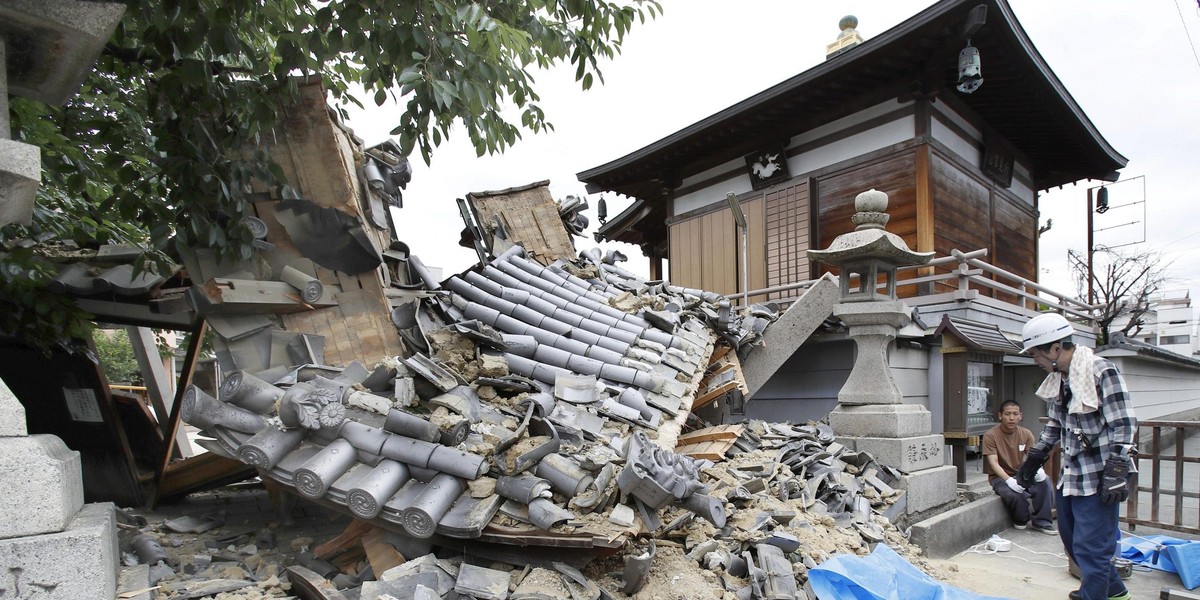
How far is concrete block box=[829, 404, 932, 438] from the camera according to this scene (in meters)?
6.75

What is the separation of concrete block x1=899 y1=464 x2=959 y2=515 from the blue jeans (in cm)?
190

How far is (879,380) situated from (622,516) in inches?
197

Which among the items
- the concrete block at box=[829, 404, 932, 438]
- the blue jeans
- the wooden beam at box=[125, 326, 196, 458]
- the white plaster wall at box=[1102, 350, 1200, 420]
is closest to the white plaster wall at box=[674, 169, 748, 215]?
the concrete block at box=[829, 404, 932, 438]

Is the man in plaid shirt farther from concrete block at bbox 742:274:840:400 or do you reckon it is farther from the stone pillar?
the stone pillar

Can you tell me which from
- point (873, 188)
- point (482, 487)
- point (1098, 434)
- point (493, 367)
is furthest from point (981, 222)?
point (482, 487)

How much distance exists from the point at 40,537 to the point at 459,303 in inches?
147

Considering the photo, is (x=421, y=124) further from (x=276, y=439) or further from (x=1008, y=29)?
(x=1008, y=29)

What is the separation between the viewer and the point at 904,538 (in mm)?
5844

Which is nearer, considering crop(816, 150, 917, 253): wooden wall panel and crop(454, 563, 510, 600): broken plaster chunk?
crop(454, 563, 510, 600): broken plaster chunk

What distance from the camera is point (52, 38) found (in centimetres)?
207

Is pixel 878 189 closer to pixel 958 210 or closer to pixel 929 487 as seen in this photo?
pixel 958 210

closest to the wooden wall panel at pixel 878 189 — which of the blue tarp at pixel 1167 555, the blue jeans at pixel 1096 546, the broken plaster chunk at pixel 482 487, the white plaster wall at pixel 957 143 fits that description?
the white plaster wall at pixel 957 143

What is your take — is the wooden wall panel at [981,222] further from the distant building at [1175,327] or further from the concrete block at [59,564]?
the distant building at [1175,327]

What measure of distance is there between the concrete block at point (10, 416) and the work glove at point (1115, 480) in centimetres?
623
